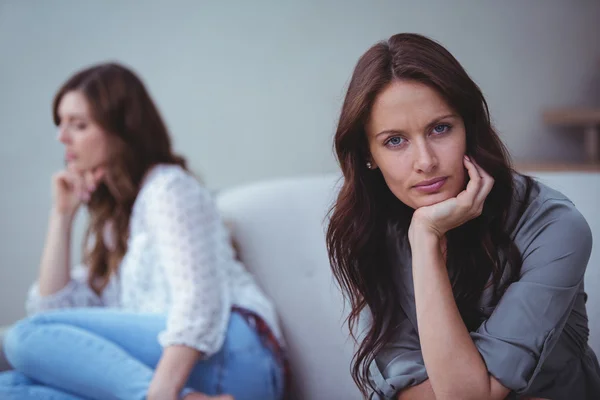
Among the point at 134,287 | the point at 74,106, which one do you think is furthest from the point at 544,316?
the point at 74,106

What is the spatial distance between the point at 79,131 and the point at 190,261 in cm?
36

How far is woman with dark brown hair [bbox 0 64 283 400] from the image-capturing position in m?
1.11

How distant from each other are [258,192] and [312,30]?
0.37 meters

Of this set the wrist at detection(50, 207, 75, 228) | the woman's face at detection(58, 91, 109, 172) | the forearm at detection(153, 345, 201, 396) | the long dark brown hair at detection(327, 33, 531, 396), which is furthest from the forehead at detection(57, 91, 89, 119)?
the long dark brown hair at detection(327, 33, 531, 396)

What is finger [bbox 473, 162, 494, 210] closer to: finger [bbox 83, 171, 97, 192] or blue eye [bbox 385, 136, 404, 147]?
blue eye [bbox 385, 136, 404, 147]

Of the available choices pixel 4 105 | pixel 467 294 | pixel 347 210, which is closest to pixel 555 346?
pixel 467 294

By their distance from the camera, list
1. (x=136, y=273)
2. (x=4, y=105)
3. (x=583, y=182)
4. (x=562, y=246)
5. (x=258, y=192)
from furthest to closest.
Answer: (x=4, y=105)
(x=258, y=192)
(x=136, y=273)
(x=583, y=182)
(x=562, y=246)

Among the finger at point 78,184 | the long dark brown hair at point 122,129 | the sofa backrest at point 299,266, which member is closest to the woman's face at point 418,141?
the sofa backrest at point 299,266

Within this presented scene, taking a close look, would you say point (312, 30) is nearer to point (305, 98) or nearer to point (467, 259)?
point (305, 98)

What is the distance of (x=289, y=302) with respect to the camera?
1.32 m

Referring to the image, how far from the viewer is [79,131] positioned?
129cm

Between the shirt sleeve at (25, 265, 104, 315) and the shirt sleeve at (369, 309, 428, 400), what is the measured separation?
94cm

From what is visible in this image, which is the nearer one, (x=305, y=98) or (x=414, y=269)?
(x=414, y=269)

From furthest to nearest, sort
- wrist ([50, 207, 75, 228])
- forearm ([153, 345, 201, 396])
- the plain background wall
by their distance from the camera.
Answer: the plain background wall → wrist ([50, 207, 75, 228]) → forearm ([153, 345, 201, 396])
